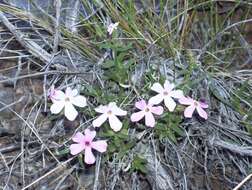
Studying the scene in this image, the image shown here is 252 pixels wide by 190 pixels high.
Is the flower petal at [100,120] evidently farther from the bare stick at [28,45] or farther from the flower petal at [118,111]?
the bare stick at [28,45]

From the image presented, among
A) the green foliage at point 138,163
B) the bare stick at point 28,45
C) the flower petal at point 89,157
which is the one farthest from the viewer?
the bare stick at point 28,45

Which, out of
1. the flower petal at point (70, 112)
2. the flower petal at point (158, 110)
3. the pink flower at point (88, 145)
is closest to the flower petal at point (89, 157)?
the pink flower at point (88, 145)

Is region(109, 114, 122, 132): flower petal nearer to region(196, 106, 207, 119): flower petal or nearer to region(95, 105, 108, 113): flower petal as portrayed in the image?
region(95, 105, 108, 113): flower petal

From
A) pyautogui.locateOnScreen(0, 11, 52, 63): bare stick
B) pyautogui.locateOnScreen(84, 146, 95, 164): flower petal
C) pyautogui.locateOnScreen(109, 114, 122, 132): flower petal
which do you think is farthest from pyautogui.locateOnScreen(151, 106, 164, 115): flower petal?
pyautogui.locateOnScreen(0, 11, 52, 63): bare stick

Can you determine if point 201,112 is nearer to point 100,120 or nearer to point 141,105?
point 141,105

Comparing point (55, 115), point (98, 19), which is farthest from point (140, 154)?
point (98, 19)

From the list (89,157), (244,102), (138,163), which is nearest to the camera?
(89,157)

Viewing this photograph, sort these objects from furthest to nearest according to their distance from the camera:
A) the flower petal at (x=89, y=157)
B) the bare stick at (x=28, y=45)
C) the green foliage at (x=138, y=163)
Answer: the bare stick at (x=28, y=45) → the green foliage at (x=138, y=163) → the flower petal at (x=89, y=157)

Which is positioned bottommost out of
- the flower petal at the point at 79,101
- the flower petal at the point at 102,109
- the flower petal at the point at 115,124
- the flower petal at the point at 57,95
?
the flower petal at the point at 115,124

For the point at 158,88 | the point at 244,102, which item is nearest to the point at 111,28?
the point at 158,88
